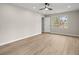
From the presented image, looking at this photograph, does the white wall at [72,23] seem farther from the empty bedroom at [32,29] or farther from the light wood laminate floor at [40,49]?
the light wood laminate floor at [40,49]

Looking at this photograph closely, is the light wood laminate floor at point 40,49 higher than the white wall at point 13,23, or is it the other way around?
the white wall at point 13,23

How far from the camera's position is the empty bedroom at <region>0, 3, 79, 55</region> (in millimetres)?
4322

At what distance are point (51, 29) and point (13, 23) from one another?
20.3ft

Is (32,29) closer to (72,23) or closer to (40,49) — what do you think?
(72,23)

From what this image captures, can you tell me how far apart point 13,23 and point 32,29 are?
291 centimetres

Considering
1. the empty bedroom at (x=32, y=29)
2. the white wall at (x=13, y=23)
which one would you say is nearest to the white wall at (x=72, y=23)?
the empty bedroom at (x=32, y=29)

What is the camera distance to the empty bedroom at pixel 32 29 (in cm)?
432

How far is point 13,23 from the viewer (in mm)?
5891

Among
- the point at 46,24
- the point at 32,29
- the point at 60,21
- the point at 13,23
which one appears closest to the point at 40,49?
the point at 13,23

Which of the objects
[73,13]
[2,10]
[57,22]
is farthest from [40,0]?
[57,22]

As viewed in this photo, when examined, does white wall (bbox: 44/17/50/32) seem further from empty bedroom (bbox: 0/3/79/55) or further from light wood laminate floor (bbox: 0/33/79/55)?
light wood laminate floor (bbox: 0/33/79/55)

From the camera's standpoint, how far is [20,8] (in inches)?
261

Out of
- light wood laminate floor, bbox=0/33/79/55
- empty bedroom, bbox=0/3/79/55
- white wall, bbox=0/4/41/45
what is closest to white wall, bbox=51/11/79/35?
empty bedroom, bbox=0/3/79/55

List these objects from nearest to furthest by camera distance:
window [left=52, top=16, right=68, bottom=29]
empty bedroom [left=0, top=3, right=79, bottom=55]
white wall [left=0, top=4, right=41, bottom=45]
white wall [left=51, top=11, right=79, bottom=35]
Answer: empty bedroom [left=0, top=3, right=79, bottom=55] → white wall [left=0, top=4, right=41, bottom=45] → white wall [left=51, top=11, right=79, bottom=35] → window [left=52, top=16, right=68, bottom=29]
